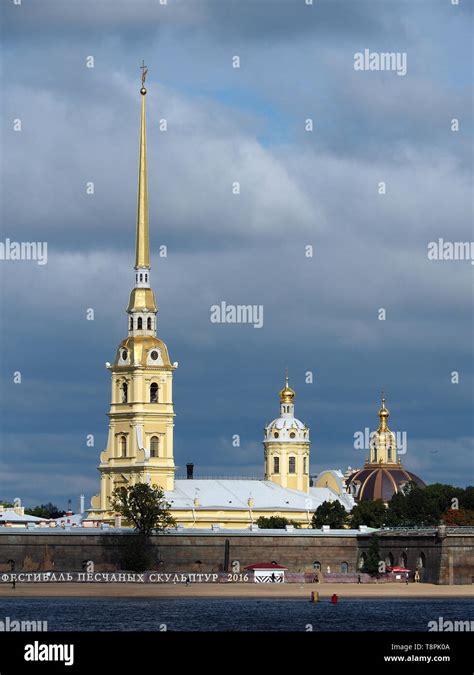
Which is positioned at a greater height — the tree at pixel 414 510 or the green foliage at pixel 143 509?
the tree at pixel 414 510

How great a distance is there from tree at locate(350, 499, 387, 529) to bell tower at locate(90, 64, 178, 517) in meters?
15.9

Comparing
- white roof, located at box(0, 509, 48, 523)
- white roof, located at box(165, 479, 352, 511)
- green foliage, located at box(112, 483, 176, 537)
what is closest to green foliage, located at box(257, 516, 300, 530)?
white roof, located at box(165, 479, 352, 511)

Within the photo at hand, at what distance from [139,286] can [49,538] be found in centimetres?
3182

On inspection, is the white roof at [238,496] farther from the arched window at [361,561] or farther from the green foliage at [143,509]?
the arched window at [361,561]

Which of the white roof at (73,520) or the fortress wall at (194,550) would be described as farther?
the white roof at (73,520)

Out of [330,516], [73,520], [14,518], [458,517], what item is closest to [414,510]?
[458,517]

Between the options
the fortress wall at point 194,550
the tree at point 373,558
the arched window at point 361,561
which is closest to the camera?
the tree at point 373,558

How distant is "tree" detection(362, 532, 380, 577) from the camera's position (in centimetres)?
13688

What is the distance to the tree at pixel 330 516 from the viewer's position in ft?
519

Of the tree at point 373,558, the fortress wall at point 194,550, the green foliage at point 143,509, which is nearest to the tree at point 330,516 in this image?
the fortress wall at point 194,550

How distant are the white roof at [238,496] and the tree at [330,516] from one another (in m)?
6.80

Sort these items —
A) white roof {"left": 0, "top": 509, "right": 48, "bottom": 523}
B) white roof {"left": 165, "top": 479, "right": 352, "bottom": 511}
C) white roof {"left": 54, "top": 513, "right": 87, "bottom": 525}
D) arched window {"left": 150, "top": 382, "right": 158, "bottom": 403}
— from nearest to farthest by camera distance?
white roof {"left": 54, "top": 513, "right": 87, "bottom": 525}
white roof {"left": 165, "top": 479, "right": 352, "bottom": 511}
arched window {"left": 150, "top": 382, "right": 158, "bottom": 403}
white roof {"left": 0, "top": 509, "right": 48, "bottom": 523}

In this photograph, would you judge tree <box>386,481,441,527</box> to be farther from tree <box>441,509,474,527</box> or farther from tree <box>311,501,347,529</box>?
tree <box>311,501,347,529</box>
